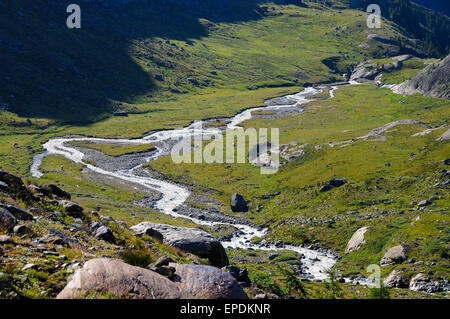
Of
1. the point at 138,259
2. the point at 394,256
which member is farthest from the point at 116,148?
the point at 138,259

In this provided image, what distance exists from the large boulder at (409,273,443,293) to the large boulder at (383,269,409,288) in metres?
0.68

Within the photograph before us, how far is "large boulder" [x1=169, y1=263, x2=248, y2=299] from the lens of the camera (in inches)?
547

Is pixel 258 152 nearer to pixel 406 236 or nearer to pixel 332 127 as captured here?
pixel 332 127

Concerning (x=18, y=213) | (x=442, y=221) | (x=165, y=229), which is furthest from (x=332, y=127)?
(x=18, y=213)

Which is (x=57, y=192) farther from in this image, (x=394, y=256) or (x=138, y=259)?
(x=394, y=256)

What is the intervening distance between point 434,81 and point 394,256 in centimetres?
16606

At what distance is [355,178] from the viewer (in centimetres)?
7750

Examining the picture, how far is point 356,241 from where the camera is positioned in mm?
53094

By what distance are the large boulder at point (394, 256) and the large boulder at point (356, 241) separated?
667 cm

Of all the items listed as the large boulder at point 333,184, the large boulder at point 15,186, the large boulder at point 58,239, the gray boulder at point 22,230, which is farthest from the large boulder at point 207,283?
the large boulder at point 333,184

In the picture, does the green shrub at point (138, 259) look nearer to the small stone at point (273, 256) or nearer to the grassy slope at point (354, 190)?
the grassy slope at point (354, 190)

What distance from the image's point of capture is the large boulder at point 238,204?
82875mm

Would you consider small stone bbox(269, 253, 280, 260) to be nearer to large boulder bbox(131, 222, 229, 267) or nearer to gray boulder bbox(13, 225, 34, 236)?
large boulder bbox(131, 222, 229, 267)

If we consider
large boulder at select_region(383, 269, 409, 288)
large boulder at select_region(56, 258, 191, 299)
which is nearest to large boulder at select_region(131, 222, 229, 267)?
large boulder at select_region(56, 258, 191, 299)
